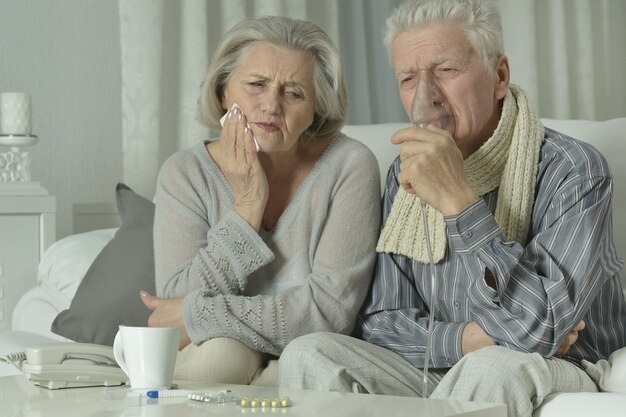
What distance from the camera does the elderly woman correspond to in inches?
70.4

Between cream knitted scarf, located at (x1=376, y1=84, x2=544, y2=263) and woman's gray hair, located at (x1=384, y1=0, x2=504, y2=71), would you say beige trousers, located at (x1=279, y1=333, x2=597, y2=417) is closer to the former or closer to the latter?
cream knitted scarf, located at (x1=376, y1=84, x2=544, y2=263)

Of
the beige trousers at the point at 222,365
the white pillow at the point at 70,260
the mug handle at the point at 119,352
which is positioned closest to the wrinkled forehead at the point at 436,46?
the beige trousers at the point at 222,365

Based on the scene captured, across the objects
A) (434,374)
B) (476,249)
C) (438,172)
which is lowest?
(434,374)

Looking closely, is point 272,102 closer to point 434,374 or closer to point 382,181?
point 382,181

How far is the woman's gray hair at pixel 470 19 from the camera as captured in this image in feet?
5.86

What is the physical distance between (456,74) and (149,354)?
2.44 feet

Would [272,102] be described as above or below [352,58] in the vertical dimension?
below

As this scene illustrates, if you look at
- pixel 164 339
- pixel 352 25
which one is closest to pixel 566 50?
pixel 352 25

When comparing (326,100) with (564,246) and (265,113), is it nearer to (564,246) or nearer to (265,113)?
(265,113)

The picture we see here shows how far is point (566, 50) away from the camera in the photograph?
11.8ft

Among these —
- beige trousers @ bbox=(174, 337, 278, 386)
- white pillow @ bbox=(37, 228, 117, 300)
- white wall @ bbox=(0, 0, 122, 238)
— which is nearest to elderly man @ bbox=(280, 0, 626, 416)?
beige trousers @ bbox=(174, 337, 278, 386)

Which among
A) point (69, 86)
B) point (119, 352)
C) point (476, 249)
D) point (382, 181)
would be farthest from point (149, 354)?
point (69, 86)

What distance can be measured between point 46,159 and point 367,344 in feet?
5.96

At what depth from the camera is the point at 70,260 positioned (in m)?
2.60
